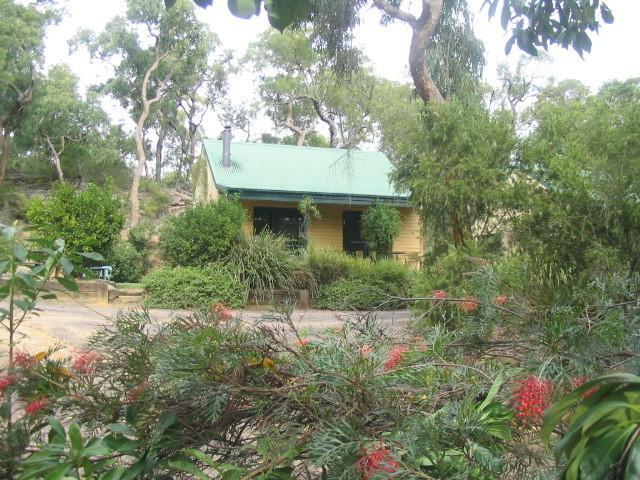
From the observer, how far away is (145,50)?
117 ft

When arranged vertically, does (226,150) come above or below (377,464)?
above

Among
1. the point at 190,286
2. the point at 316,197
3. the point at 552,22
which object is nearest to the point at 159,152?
the point at 316,197

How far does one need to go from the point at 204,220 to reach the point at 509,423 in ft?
50.8

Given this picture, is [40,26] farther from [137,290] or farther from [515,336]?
[515,336]

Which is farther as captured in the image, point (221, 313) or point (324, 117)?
point (324, 117)

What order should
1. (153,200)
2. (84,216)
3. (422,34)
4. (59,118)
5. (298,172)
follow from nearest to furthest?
(422,34), (84,216), (298,172), (59,118), (153,200)

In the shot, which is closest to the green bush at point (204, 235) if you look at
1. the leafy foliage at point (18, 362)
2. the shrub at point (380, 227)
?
the shrub at point (380, 227)

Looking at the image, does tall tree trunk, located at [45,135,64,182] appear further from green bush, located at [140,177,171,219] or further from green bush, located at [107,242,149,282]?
green bush, located at [107,242,149,282]

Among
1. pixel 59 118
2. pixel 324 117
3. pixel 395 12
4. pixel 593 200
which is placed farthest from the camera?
pixel 59 118

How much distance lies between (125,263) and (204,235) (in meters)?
5.17

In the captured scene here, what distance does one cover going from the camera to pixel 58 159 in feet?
123

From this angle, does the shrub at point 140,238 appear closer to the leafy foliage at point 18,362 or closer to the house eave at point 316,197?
the house eave at point 316,197

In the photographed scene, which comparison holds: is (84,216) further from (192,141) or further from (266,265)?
(192,141)

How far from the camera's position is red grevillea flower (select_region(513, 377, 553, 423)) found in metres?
1.22
